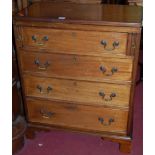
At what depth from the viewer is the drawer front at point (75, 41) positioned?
1.41 m

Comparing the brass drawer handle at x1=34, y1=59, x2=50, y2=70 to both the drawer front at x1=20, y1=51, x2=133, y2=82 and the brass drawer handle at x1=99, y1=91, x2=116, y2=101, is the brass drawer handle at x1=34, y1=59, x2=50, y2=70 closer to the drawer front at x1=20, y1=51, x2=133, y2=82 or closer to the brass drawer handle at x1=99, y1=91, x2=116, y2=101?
the drawer front at x1=20, y1=51, x2=133, y2=82

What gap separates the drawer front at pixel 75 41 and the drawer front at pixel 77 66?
46 mm

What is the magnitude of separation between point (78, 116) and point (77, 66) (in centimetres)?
36

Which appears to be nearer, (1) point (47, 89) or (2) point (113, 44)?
(2) point (113, 44)

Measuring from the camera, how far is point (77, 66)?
154cm

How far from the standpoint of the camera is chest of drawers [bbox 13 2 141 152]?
55.7 inches

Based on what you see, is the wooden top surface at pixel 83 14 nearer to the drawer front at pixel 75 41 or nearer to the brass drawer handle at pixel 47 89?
the drawer front at pixel 75 41

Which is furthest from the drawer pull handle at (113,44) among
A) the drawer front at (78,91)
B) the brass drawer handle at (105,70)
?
the drawer front at (78,91)

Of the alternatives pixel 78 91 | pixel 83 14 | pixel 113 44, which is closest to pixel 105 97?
pixel 78 91

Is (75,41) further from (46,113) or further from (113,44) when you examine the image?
(46,113)

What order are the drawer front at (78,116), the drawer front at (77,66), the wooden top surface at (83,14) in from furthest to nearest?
1. the drawer front at (78,116)
2. the drawer front at (77,66)
3. the wooden top surface at (83,14)

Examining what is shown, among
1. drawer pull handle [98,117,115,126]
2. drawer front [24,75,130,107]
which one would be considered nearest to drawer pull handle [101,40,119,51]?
drawer front [24,75,130,107]

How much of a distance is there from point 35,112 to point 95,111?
0.41m
